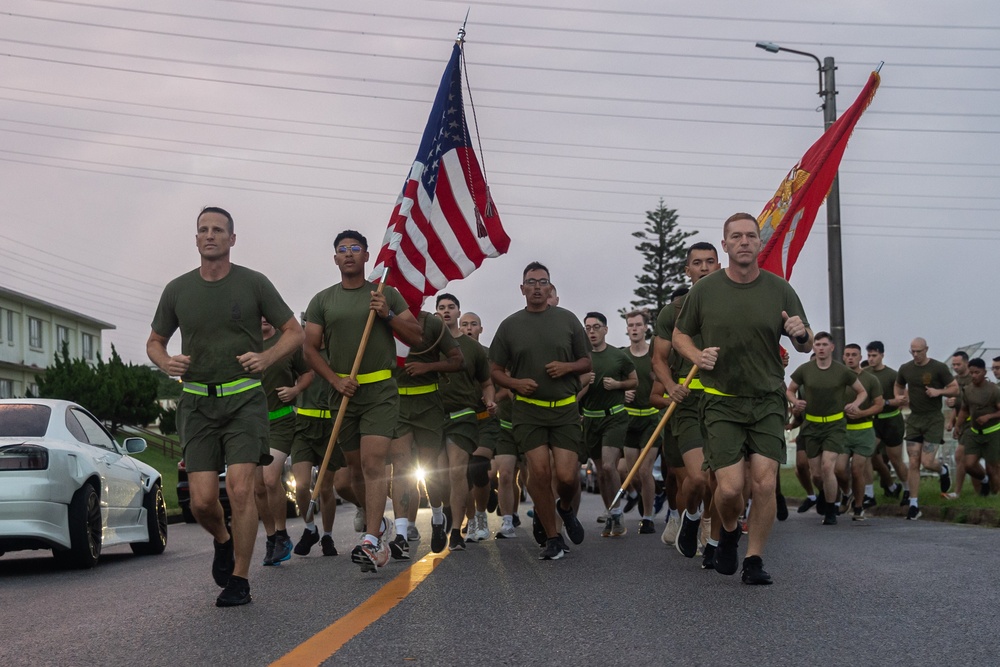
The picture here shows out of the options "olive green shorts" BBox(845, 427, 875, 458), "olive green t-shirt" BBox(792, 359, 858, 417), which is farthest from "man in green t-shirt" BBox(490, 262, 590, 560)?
"olive green shorts" BBox(845, 427, 875, 458)

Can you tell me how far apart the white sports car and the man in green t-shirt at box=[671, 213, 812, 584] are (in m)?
5.05

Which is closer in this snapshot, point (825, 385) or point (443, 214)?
point (443, 214)

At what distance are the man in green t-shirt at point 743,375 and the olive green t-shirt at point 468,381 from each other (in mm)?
4427

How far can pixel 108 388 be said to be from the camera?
2261 inches

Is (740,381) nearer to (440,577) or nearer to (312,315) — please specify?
(440,577)

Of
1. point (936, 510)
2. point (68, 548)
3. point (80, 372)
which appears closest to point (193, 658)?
point (68, 548)

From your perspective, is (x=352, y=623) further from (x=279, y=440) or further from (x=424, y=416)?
(x=279, y=440)

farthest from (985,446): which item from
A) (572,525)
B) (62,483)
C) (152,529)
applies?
(62,483)

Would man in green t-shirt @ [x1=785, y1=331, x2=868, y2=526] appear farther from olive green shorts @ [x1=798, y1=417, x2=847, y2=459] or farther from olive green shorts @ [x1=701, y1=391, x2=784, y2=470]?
olive green shorts @ [x1=701, y1=391, x2=784, y2=470]

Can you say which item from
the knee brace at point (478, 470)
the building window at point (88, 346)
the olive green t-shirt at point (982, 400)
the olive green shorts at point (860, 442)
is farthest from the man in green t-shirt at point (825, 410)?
the building window at point (88, 346)

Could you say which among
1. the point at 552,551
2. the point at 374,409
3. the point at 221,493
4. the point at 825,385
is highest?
the point at 374,409

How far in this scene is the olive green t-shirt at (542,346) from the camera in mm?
10750

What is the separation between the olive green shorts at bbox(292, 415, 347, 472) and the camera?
11688 mm

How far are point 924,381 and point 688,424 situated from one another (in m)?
8.78
